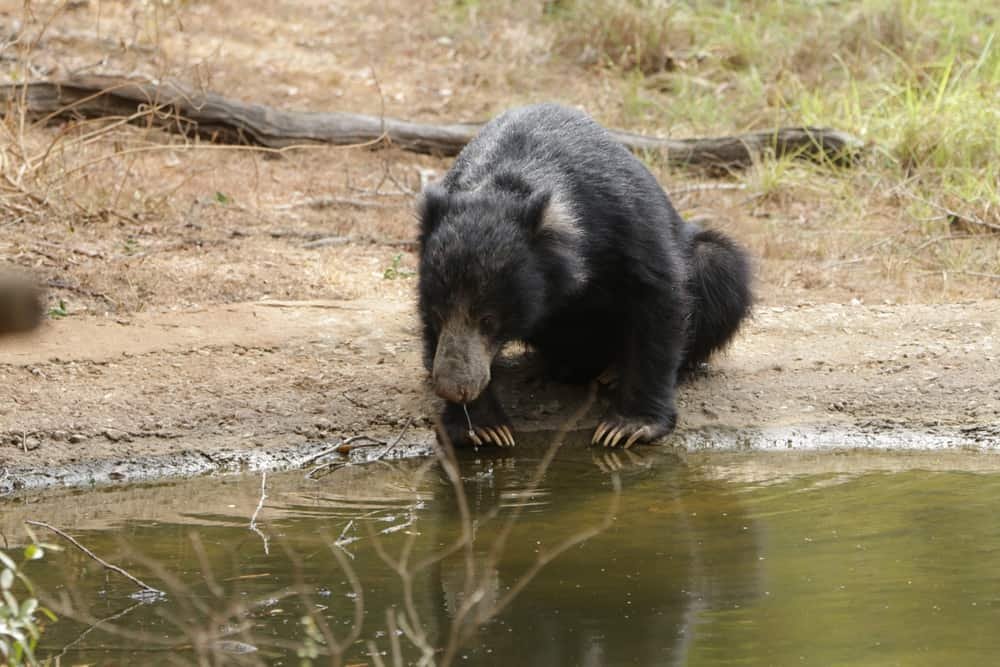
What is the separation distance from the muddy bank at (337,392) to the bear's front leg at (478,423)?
0.13 metres

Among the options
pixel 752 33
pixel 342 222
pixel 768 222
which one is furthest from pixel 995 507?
pixel 752 33

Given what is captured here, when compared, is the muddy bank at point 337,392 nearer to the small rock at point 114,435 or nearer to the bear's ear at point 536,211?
the small rock at point 114,435

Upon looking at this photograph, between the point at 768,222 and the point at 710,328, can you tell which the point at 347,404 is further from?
the point at 768,222

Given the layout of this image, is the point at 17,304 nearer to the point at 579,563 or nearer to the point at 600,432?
the point at 579,563

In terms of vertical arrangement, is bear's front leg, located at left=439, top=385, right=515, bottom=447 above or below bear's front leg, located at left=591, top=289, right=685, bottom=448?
below

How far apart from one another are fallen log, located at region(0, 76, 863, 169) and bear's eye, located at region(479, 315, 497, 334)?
4526 mm

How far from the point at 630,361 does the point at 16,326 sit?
13.7 feet

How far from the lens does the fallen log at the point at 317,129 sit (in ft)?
29.0

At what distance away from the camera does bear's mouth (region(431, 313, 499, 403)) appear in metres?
4.57

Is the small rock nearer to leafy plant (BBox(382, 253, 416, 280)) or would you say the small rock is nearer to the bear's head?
the bear's head

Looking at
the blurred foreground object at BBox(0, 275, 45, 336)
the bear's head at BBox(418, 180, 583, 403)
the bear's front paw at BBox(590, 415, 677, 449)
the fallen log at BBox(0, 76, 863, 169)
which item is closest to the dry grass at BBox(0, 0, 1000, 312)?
the fallen log at BBox(0, 76, 863, 169)

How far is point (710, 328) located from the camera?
547cm

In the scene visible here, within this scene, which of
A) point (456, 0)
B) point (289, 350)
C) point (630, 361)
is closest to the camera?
point (630, 361)

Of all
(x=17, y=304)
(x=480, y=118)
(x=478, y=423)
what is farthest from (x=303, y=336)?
(x=480, y=118)
